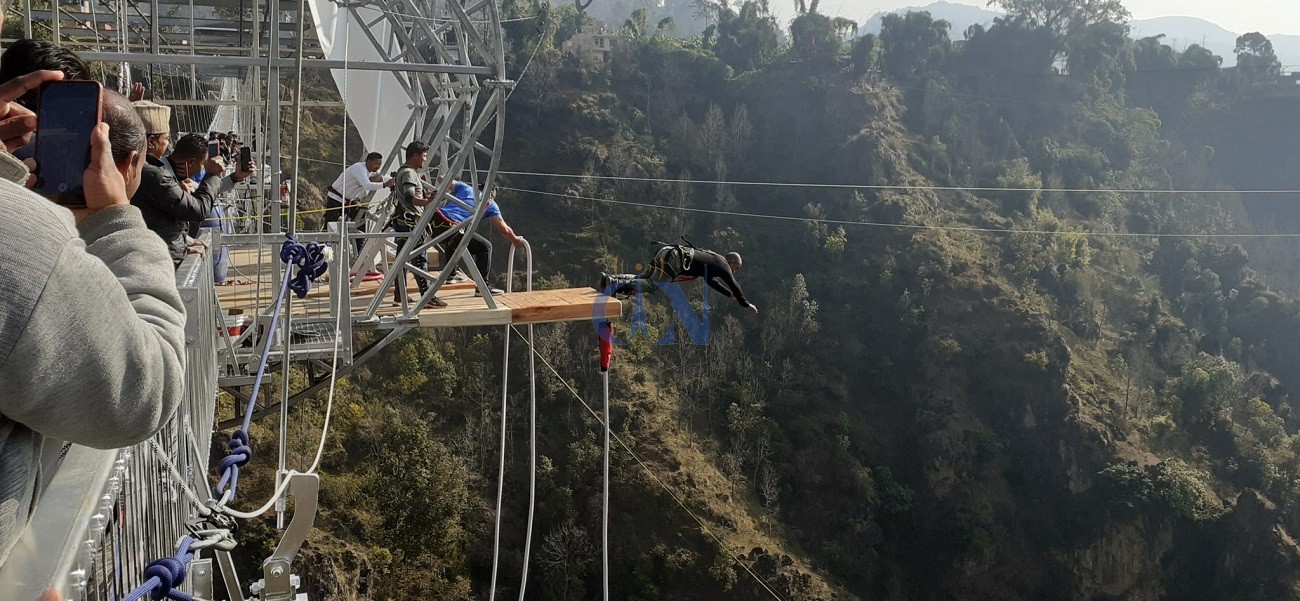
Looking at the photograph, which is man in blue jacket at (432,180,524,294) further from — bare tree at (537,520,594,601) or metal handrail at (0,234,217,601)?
bare tree at (537,520,594,601)

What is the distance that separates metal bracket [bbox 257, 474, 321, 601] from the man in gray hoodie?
88cm

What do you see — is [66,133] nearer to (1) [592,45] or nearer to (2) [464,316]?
(2) [464,316]

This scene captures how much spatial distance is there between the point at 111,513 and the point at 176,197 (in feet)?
7.22

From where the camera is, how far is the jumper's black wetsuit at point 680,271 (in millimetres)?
5875

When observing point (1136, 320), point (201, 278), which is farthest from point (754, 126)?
point (201, 278)

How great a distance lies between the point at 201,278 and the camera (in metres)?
2.19

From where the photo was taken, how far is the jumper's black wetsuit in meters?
5.88

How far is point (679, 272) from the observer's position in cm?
596

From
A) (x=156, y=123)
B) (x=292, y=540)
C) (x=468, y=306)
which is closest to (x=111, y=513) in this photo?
(x=292, y=540)

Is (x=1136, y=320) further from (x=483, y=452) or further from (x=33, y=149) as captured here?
(x=33, y=149)

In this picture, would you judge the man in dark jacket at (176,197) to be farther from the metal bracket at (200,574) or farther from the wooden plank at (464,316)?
the wooden plank at (464,316)

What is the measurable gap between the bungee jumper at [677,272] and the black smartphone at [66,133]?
14.9 feet

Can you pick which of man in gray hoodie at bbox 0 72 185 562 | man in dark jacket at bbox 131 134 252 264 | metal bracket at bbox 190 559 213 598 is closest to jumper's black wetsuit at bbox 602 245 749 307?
man in dark jacket at bbox 131 134 252 264

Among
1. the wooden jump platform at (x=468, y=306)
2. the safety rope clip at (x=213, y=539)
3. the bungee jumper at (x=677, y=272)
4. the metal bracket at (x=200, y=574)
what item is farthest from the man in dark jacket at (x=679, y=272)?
the safety rope clip at (x=213, y=539)
